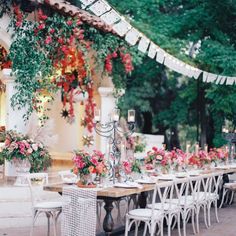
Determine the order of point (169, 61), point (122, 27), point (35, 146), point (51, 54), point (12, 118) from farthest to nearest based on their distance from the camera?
point (169, 61) → point (51, 54) → point (12, 118) → point (35, 146) → point (122, 27)

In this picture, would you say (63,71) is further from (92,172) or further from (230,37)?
(230,37)

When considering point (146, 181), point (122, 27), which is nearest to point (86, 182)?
point (146, 181)

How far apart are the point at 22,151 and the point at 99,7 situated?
2716 millimetres

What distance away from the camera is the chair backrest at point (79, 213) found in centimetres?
588

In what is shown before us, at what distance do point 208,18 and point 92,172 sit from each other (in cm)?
1075

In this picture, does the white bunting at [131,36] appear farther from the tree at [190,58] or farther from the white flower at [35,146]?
the tree at [190,58]

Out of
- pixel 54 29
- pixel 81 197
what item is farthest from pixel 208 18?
pixel 81 197

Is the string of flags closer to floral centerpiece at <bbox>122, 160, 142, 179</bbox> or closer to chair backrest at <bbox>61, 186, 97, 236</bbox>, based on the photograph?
floral centerpiece at <bbox>122, 160, 142, 179</bbox>

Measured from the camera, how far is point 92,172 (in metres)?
6.30

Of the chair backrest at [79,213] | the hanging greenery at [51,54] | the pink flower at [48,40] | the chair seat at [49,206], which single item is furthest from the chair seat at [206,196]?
the pink flower at [48,40]

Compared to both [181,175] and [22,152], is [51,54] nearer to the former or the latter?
[22,152]

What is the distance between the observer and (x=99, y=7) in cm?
742

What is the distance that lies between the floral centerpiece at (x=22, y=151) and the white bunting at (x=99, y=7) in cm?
255

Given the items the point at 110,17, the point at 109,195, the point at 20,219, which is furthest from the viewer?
the point at 20,219
